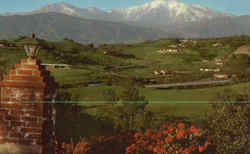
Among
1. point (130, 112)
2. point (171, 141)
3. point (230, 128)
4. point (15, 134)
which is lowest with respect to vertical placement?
point (171, 141)

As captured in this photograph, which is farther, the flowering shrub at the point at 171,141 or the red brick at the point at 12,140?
the flowering shrub at the point at 171,141

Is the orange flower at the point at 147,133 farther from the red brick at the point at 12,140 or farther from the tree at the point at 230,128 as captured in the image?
the red brick at the point at 12,140

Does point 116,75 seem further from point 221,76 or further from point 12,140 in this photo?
point 12,140

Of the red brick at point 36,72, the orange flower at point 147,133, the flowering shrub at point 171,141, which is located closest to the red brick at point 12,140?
the red brick at point 36,72

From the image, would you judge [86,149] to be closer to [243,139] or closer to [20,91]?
[20,91]

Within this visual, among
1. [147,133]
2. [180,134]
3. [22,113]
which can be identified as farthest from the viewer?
[147,133]

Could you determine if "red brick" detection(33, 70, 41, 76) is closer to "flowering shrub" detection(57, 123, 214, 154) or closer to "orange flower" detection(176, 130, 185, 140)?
"flowering shrub" detection(57, 123, 214, 154)

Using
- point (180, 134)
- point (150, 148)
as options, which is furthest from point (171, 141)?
point (150, 148)

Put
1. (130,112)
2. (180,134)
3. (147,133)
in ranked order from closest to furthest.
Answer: (180,134)
(147,133)
(130,112)

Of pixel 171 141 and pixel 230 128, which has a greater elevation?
pixel 230 128

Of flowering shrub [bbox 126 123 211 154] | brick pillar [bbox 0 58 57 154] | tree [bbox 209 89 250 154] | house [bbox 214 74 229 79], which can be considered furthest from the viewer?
house [bbox 214 74 229 79]

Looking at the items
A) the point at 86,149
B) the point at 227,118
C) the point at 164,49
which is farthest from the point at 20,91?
the point at 164,49

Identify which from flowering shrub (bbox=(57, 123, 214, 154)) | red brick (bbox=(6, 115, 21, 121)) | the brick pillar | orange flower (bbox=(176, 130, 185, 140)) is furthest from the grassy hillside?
orange flower (bbox=(176, 130, 185, 140))

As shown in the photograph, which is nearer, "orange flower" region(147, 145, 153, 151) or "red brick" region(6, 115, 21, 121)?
"red brick" region(6, 115, 21, 121)
